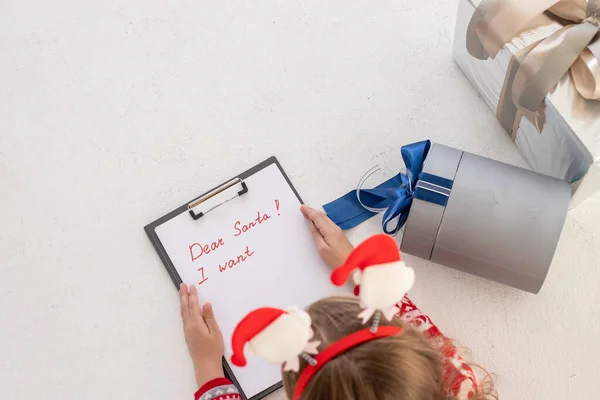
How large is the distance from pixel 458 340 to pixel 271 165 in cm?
32

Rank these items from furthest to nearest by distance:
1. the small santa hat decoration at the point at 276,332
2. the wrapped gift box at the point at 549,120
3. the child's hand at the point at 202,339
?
the child's hand at the point at 202,339, the wrapped gift box at the point at 549,120, the small santa hat decoration at the point at 276,332

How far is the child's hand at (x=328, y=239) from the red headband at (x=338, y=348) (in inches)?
8.9

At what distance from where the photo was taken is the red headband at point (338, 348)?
0.48m

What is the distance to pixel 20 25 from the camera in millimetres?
858

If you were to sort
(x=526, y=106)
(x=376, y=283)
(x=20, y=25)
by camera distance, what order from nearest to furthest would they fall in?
(x=376, y=283) → (x=526, y=106) → (x=20, y=25)

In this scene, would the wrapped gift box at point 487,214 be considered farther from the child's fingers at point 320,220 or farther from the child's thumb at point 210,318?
the child's thumb at point 210,318

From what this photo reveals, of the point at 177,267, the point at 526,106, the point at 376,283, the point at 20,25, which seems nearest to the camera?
the point at 376,283

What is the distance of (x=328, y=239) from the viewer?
2.37 ft

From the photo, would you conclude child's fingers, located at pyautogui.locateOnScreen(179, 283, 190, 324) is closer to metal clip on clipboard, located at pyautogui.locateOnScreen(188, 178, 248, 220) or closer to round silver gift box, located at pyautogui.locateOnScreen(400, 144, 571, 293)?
metal clip on clipboard, located at pyautogui.locateOnScreen(188, 178, 248, 220)

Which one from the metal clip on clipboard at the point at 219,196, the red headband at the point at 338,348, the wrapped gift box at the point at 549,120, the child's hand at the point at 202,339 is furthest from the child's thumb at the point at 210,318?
the wrapped gift box at the point at 549,120

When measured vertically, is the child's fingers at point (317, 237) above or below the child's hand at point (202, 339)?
above

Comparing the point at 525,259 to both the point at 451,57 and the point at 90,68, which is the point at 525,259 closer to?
the point at 451,57

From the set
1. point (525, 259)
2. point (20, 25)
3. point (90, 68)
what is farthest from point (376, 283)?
point (20, 25)

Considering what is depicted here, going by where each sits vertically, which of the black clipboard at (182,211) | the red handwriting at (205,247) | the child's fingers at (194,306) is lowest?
the child's fingers at (194,306)
